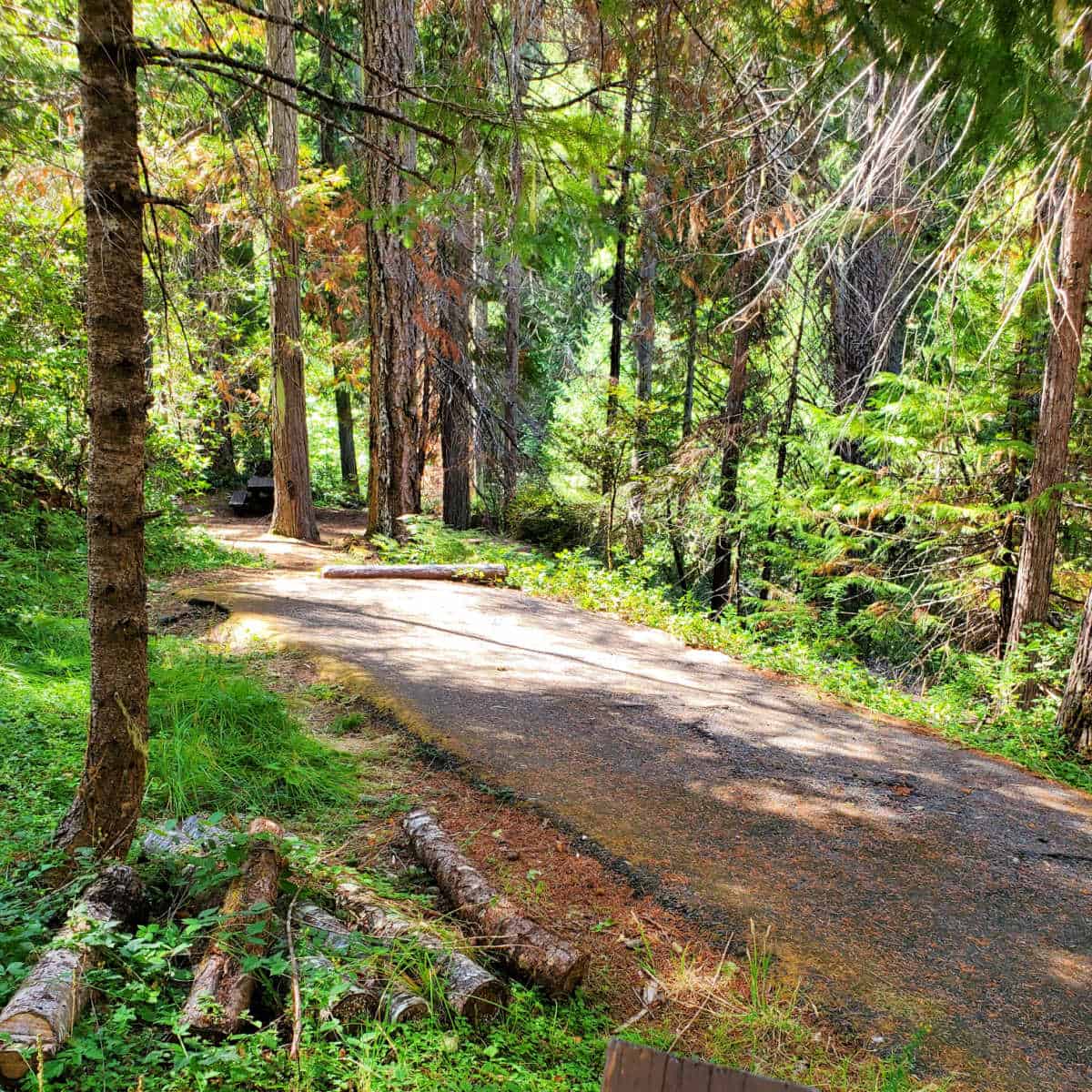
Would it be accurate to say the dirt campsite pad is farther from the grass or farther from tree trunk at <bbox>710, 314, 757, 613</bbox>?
tree trunk at <bbox>710, 314, 757, 613</bbox>

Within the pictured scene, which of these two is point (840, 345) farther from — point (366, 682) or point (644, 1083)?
point (644, 1083)

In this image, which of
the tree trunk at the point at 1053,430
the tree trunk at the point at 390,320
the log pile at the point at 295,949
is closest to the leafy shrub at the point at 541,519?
the tree trunk at the point at 390,320

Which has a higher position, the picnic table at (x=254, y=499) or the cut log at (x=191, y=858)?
the picnic table at (x=254, y=499)

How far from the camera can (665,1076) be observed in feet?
4.04

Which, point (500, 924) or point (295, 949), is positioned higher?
point (295, 949)

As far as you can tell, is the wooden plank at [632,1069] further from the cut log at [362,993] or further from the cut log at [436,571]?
the cut log at [436,571]

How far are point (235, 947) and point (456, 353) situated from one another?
1259 cm

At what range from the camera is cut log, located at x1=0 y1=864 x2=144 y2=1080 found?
2166mm

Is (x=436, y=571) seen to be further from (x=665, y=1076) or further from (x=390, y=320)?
(x=665, y=1076)

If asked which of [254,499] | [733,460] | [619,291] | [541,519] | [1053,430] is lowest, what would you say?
[541,519]

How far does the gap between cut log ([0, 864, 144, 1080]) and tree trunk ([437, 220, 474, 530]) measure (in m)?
11.6

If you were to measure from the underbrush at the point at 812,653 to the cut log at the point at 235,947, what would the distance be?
18.0 feet

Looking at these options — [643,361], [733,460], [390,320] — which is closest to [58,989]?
[390,320]

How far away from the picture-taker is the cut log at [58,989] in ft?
7.11
